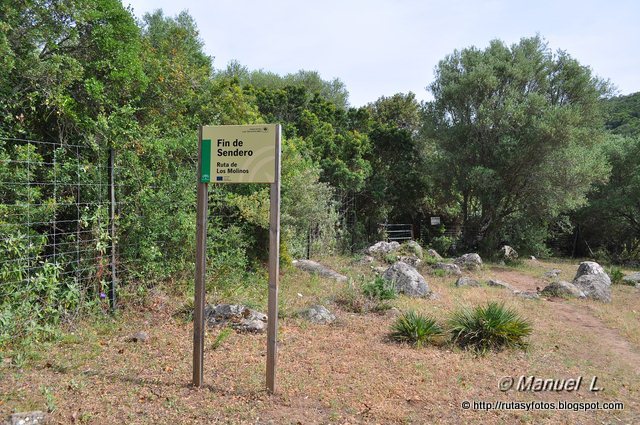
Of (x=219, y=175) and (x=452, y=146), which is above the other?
(x=452, y=146)

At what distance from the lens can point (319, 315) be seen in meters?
6.46

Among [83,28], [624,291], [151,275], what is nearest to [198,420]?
[151,275]

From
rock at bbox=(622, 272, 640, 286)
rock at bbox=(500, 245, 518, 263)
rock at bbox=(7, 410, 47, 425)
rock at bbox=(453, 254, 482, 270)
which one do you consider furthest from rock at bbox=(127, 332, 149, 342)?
rock at bbox=(500, 245, 518, 263)

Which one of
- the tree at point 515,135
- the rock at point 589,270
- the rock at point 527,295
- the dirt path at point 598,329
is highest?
the tree at point 515,135

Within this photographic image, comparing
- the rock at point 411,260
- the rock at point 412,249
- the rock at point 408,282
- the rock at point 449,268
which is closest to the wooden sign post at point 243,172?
the rock at point 408,282

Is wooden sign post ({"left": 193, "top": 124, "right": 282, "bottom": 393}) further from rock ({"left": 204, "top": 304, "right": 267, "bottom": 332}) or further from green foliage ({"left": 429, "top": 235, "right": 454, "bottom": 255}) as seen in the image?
green foliage ({"left": 429, "top": 235, "right": 454, "bottom": 255})

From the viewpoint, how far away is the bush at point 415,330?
18.3ft

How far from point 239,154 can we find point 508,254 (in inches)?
668

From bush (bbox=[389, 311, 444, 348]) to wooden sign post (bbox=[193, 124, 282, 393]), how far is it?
89.1 inches

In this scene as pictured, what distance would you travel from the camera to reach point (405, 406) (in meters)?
3.85

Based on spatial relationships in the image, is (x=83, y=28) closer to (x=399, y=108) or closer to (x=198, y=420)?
(x=198, y=420)

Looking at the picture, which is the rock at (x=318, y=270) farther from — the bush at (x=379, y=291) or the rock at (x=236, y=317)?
the rock at (x=236, y=317)

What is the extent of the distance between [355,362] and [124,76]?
5462mm

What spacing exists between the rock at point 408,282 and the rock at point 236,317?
3341 mm
